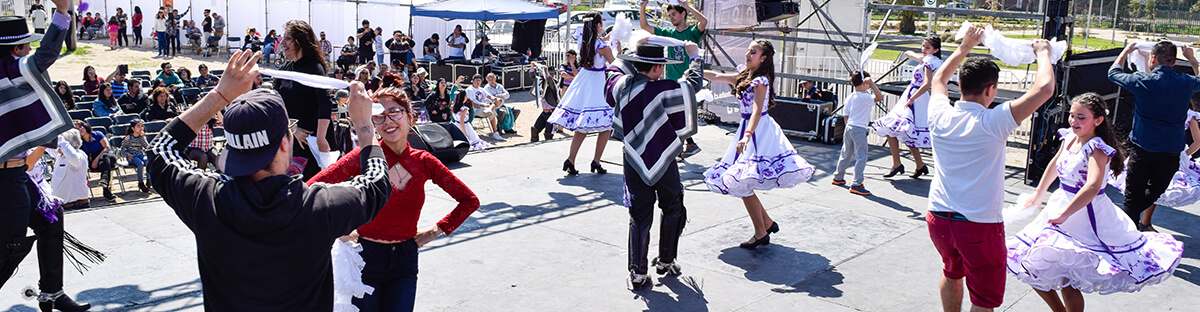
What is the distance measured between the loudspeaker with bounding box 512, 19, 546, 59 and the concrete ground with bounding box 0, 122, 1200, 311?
1151cm

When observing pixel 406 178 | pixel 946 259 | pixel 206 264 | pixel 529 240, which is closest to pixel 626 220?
pixel 529 240

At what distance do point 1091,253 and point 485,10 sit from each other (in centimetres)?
1539

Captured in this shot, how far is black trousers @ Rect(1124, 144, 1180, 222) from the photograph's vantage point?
652cm

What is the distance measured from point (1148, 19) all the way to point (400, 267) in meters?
27.3

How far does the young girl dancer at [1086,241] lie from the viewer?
14.5 ft

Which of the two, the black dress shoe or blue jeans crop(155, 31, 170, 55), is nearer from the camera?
the black dress shoe

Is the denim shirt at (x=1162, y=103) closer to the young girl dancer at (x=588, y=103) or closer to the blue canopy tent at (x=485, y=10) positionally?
the young girl dancer at (x=588, y=103)

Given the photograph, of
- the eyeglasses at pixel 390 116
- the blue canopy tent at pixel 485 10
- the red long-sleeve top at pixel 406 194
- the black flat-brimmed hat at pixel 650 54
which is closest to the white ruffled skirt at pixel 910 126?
the black flat-brimmed hat at pixel 650 54

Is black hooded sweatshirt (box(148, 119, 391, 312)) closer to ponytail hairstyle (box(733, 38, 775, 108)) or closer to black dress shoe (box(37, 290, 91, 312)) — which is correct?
black dress shoe (box(37, 290, 91, 312))

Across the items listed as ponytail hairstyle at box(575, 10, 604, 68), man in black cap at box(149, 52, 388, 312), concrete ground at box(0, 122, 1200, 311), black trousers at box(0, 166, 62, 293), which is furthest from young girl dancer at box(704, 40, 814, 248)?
black trousers at box(0, 166, 62, 293)

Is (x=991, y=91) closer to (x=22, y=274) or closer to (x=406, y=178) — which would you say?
(x=406, y=178)

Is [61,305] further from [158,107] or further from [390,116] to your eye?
[158,107]

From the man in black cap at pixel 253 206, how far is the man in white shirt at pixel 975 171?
2.58 meters

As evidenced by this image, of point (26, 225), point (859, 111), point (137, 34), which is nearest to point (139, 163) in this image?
point (26, 225)
